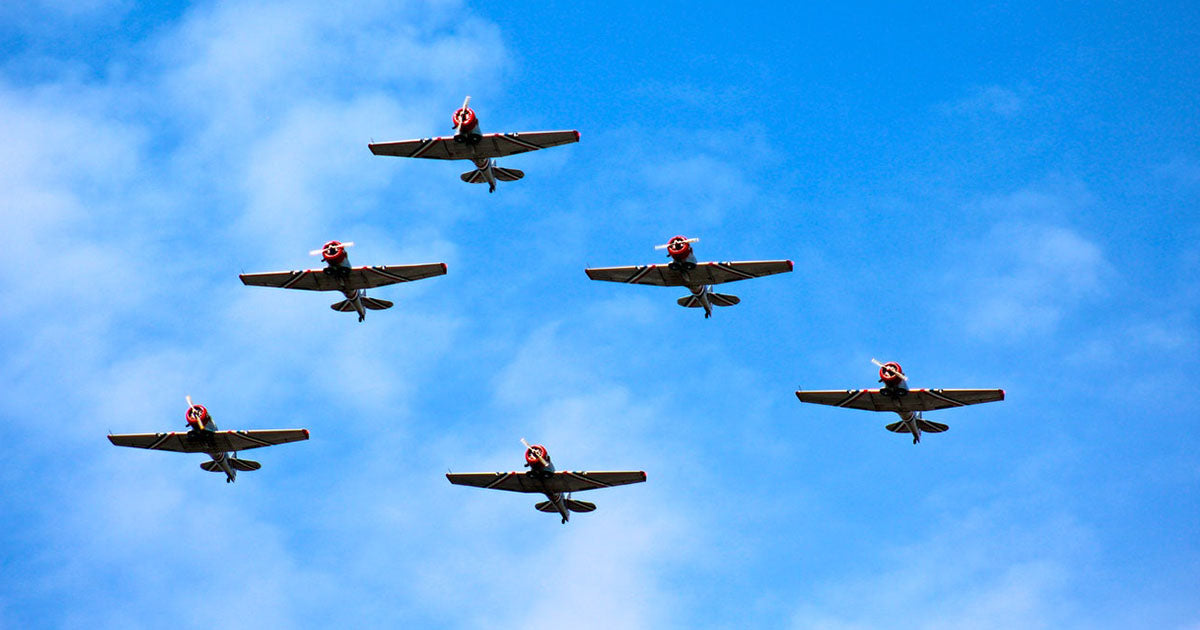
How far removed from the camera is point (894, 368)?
92.1m

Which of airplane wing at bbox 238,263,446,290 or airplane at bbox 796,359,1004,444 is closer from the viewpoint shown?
airplane at bbox 796,359,1004,444

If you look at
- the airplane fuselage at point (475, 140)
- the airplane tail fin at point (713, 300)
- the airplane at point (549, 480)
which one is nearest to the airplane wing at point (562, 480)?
the airplane at point (549, 480)

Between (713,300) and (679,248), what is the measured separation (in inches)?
209

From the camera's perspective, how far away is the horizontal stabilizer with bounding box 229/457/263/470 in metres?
99.9

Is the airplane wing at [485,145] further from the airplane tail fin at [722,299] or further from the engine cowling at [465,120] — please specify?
the airplane tail fin at [722,299]

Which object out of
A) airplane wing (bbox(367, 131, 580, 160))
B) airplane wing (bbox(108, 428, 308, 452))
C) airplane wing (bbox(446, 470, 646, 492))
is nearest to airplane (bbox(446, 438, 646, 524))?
airplane wing (bbox(446, 470, 646, 492))

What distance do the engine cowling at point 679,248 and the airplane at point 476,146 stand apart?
9.70 meters

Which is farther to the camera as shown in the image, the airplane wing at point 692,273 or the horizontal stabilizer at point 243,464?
the horizontal stabilizer at point 243,464

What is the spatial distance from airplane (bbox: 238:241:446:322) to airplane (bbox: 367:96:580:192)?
24.6 ft

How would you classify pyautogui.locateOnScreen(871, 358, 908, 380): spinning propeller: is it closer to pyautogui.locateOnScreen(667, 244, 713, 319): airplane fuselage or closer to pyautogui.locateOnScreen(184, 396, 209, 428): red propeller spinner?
pyautogui.locateOnScreen(667, 244, 713, 319): airplane fuselage

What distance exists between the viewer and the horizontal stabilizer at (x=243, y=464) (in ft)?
328

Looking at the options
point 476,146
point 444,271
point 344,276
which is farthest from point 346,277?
point 476,146

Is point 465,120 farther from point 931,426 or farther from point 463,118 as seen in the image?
point 931,426

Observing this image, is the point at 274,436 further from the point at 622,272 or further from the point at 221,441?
the point at 622,272
